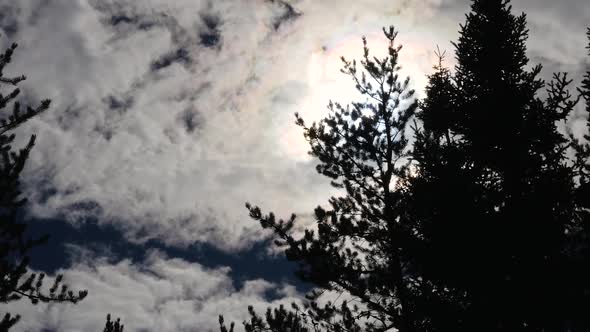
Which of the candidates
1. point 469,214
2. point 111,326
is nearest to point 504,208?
point 469,214

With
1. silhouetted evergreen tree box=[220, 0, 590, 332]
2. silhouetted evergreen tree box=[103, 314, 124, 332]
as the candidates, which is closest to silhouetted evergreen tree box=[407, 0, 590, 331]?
silhouetted evergreen tree box=[220, 0, 590, 332]

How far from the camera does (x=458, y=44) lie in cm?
1109

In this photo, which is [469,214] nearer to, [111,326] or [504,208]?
[504,208]

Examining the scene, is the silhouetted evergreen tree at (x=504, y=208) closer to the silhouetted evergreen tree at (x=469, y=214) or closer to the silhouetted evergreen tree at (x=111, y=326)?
the silhouetted evergreen tree at (x=469, y=214)

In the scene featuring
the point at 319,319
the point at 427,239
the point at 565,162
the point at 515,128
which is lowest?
the point at 319,319

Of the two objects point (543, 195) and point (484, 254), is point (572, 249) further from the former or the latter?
point (484, 254)

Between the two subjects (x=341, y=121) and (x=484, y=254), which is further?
(x=341, y=121)

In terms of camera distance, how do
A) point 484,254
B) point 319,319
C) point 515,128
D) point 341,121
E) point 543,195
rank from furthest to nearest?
point 341,121 < point 515,128 < point 319,319 < point 543,195 < point 484,254

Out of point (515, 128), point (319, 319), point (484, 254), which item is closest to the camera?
point (484, 254)

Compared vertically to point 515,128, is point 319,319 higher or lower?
lower

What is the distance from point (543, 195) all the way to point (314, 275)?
565 cm

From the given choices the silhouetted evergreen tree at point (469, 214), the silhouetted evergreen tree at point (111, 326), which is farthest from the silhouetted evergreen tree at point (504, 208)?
the silhouetted evergreen tree at point (111, 326)

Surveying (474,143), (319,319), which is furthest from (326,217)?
(474,143)

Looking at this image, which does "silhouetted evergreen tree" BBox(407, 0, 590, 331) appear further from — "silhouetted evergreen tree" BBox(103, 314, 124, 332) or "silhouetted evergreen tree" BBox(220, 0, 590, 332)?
"silhouetted evergreen tree" BBox(103, 314, 124, 332)
